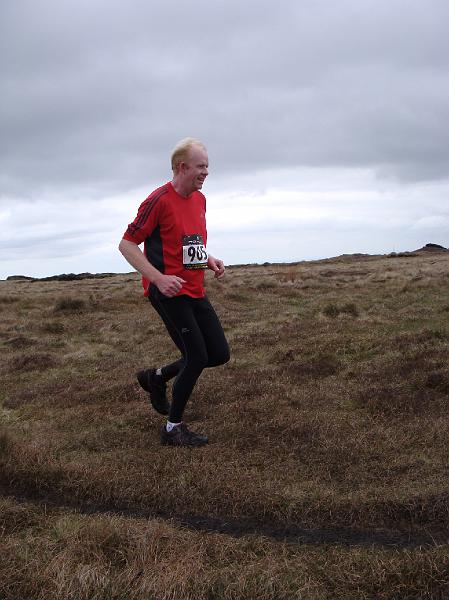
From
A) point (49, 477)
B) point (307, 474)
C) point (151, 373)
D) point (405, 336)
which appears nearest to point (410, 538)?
point (307, 474)

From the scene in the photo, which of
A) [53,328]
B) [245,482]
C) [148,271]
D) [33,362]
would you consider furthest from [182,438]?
[53,328]

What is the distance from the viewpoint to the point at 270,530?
3.52m

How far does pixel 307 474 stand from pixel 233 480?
0.54 meters

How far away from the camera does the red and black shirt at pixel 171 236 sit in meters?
4.78

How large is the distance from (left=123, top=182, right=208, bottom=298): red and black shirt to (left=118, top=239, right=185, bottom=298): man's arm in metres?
0.08

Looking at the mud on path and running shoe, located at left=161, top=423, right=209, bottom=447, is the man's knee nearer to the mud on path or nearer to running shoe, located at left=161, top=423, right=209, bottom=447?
running shoe, located at left=161, top=423, right=209, bottom=447

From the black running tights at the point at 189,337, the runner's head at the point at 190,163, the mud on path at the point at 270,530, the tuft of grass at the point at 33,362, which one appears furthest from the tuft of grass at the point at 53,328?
the mud on path at the point at 270,530

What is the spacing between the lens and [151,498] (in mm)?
3963

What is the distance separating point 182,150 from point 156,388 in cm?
222

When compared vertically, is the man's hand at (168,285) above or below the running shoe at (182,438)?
above

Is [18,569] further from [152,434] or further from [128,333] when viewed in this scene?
[128,333]

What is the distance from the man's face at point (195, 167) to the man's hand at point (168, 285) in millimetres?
859

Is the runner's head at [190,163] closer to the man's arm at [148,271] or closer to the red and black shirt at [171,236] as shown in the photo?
the red and black shirt at [171,236]

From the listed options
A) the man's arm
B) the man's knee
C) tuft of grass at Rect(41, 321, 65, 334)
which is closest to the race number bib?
the man's arm
